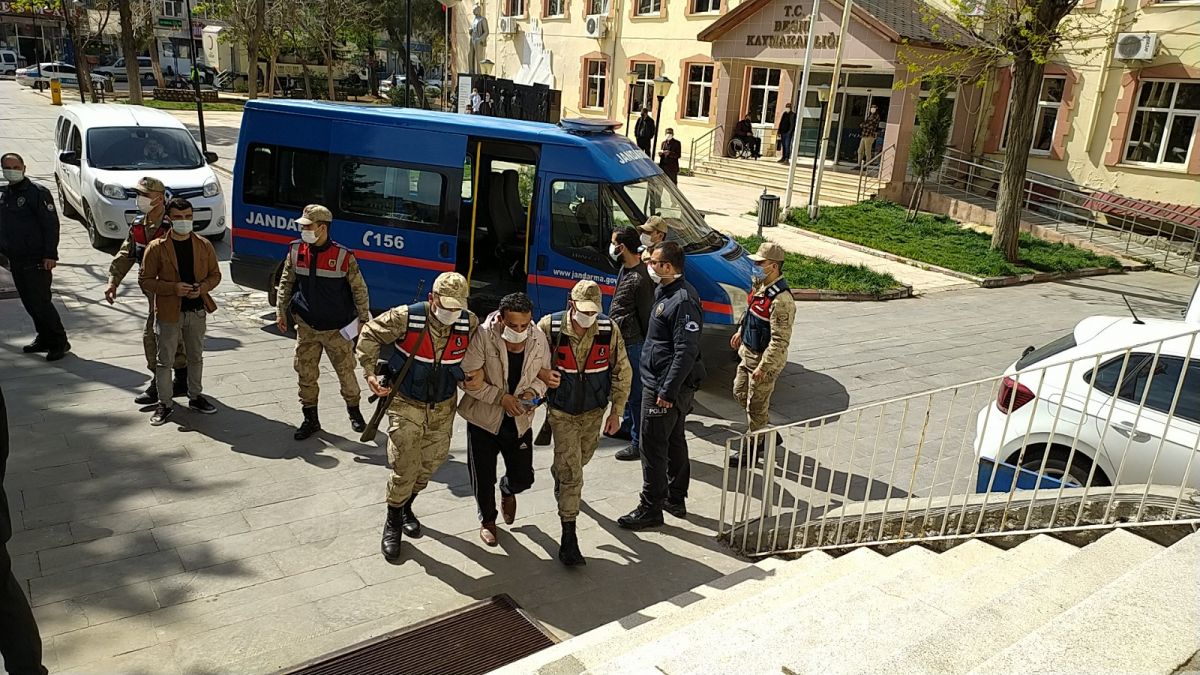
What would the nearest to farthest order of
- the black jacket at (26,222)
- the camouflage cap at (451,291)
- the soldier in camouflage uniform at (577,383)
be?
the camouflage cap at (451,291)
the soldier in camouflage uniform at (577,383)
the black jacket at (26,222)

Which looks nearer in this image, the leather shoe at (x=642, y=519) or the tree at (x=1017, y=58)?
the leather shoe at (x=642, y=519)

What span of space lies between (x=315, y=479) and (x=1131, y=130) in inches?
844

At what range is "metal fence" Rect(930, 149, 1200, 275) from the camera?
17.8 m

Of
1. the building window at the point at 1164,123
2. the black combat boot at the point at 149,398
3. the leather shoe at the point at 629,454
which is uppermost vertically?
the building window at the point at 1164,123

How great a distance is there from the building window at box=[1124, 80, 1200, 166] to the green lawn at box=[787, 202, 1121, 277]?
4345mm

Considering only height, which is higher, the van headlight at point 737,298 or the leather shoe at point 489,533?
the van headlight at point 737,298

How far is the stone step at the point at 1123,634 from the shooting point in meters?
2.60

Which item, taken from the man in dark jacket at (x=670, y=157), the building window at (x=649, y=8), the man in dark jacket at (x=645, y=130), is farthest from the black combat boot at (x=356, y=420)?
the building window at (x=649, y=8)

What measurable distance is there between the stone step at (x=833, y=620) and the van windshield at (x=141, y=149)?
12515 mm

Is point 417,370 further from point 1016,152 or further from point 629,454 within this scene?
point 1016,152

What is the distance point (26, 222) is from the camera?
288 inches

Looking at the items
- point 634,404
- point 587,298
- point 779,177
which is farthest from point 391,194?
point 779,177

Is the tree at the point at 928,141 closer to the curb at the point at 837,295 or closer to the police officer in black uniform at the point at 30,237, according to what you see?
the curb at the point at 837,295

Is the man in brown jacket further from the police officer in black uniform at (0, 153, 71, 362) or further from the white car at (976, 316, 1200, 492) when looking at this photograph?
the white car at (976, 316, 1200, 492)
